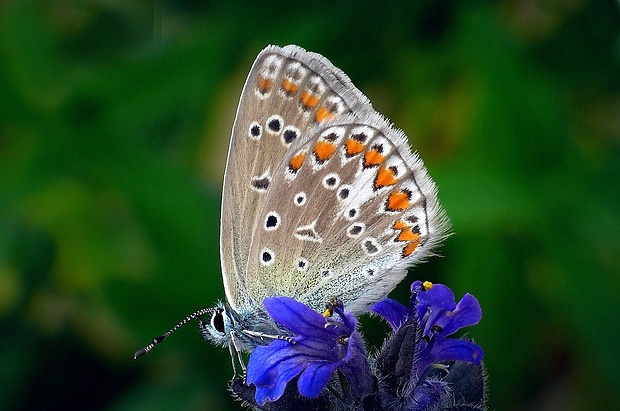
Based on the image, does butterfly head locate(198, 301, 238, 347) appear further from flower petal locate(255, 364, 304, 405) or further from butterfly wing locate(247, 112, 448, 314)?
flower petal locate(255, 364, 304, 405)

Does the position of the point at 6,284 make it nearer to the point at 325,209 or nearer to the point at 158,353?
the point at 158,353

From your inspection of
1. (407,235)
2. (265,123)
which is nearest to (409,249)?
(407,235)

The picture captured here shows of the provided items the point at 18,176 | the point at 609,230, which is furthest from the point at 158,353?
the point at 609,230

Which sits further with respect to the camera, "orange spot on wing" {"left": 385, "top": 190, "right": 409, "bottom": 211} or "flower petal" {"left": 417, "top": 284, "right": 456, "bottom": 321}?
"orange spot on wing" {"left": 385, "top": 190, "right": 409, "bottom": 211}

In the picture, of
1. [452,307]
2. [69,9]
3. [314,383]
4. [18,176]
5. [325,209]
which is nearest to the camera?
[314,383]

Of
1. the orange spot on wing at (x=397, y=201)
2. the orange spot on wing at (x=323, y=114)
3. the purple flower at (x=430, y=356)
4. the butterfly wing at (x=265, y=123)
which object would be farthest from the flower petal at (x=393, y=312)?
the orange spot on wing at (x=323, y=114)

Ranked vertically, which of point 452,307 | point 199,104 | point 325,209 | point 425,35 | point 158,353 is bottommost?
point 158,353

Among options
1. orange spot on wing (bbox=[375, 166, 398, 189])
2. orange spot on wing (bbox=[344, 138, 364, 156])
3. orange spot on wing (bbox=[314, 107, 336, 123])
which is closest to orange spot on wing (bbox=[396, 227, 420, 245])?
orange spot on wing (bbox=[375, 166, 398, 189])

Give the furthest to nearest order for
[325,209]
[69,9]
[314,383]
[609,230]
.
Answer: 1. [69,9]
2. [609,230]
3. [325,209]
4. [314,383]

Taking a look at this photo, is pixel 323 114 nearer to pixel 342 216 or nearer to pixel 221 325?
pixel 342 216
